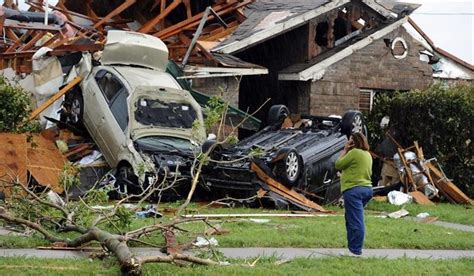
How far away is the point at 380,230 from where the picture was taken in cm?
1154

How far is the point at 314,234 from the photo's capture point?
10750 millimetres

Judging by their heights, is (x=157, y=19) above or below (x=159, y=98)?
above

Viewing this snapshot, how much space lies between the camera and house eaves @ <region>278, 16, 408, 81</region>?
2116cm

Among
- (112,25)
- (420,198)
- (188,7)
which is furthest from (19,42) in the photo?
(420,198)

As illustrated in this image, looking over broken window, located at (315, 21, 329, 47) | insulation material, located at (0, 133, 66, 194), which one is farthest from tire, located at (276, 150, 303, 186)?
broken window, located at (315, 21, 329, 47)

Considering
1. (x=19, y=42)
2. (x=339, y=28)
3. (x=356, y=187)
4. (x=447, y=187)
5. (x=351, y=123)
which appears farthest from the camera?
(x=339, y=28)

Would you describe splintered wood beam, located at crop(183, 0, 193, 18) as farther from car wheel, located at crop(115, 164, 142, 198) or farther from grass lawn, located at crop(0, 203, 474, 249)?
grass lawn, located at crop(0, 203, 474, 249)

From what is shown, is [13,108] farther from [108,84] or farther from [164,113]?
[164,113]

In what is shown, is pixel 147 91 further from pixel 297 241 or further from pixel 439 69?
pixel 439 69

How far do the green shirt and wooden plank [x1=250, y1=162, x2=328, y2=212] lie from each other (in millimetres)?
4466

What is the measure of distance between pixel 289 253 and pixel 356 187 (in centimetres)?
112

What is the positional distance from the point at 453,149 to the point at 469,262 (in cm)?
938

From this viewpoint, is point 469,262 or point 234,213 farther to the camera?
point 234,213

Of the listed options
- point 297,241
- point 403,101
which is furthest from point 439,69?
point 297,241
